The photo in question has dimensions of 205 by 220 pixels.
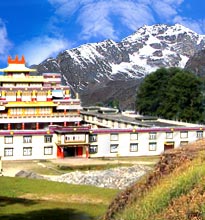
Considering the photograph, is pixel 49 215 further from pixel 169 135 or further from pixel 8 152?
pixel 169 135

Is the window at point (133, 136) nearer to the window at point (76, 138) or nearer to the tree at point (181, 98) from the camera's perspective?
the window at point (76, 138)

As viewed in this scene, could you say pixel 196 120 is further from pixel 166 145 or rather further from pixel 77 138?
pixel 77 138

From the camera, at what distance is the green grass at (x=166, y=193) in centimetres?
1242

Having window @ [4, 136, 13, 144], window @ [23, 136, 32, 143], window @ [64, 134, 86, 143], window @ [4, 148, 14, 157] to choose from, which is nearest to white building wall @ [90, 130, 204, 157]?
window @ [64, 134, 86, 143]

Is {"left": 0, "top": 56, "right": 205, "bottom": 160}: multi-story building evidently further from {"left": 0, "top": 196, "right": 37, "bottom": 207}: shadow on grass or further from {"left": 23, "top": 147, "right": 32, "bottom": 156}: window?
{"left": 0, "top": 196, "right": 37, "bottom": 207}: shadow on grass

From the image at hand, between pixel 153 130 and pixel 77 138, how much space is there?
9927 mm

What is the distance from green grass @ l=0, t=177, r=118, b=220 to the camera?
27500 mm

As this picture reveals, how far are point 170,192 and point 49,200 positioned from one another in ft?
62.5

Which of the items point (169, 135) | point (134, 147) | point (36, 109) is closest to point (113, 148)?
point (134, 147)

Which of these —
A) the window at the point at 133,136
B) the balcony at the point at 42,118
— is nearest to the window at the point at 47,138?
the balcony at the point at 42,118

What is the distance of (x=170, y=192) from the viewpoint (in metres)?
12.6

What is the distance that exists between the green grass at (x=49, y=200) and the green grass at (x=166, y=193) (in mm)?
13615

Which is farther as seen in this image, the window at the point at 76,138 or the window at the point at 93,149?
the window at the point at 93,149

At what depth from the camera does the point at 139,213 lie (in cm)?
1263
